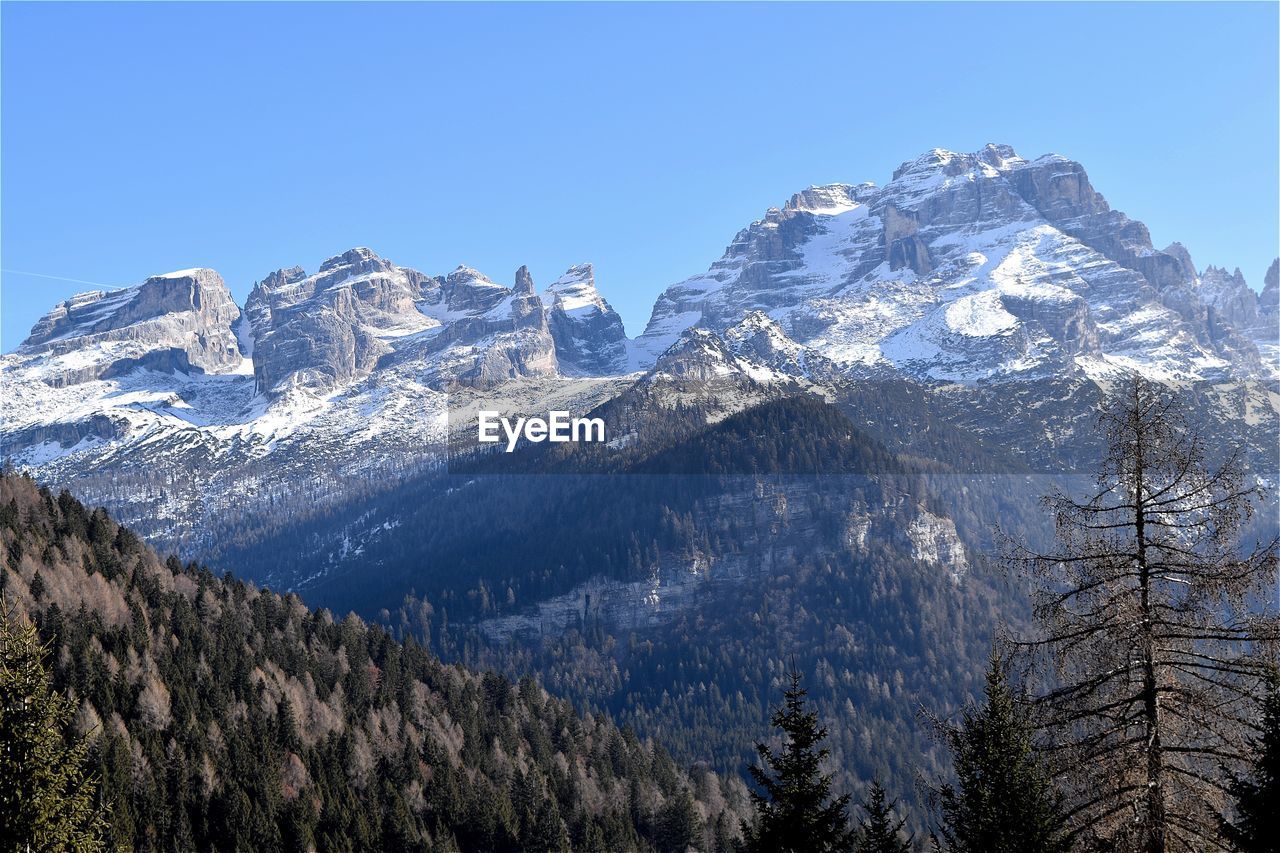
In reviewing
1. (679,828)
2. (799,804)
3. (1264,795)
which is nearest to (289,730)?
(679,828)

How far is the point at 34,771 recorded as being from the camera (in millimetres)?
31125

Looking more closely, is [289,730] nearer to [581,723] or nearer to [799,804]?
[581,723]

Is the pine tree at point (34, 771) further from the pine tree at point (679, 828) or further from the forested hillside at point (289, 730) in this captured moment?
the pine tree at point (679, 828)

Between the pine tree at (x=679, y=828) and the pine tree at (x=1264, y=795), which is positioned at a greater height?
the pine tree at (x=1264, y=795)

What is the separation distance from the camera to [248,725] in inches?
4520

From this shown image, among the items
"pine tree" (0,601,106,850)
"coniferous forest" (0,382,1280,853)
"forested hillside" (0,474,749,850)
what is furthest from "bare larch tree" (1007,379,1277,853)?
"forested hillside" (0,474,749,850)

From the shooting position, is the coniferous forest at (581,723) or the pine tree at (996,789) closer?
the coniferous forest at (581,723)

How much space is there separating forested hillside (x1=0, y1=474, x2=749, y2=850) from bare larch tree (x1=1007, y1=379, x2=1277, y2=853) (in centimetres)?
7679

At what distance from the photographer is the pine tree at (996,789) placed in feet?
113

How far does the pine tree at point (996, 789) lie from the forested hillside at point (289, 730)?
66.6 meters

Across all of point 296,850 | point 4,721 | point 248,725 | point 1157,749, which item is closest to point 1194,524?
point 1157,749

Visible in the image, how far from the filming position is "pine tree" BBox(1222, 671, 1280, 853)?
26750 mm

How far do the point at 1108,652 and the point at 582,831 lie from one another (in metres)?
110


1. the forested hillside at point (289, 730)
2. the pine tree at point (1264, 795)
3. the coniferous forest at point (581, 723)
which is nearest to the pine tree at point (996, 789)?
the coniferous forest at point (581, 723)
